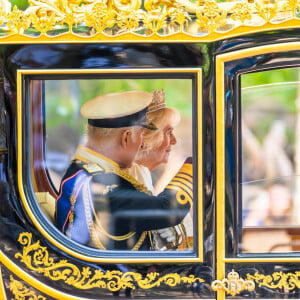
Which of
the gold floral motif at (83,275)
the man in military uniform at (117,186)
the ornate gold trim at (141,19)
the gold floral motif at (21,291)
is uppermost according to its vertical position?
the ornate gold trim at (141,19)

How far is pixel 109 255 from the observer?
2764mm

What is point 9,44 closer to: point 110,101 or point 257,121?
point 110,101

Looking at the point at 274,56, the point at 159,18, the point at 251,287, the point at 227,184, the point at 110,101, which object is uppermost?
the point at 159,18

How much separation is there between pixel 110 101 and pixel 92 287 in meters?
0.83

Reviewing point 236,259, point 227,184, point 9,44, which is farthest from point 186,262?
point 9,44

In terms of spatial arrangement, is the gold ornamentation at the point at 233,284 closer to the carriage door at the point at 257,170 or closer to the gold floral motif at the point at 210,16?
the carriage door at the point at 257,170

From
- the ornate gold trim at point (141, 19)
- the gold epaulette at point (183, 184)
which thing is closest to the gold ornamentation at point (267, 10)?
the ornate gold trim at point (141, 19)

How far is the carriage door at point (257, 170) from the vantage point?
8.91 ft

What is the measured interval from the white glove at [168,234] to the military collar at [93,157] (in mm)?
350

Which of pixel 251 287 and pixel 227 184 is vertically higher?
pixel 227 184

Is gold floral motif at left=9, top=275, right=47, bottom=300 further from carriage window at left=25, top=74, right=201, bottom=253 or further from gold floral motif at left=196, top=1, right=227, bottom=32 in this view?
gold floral motif at left=196, top=1, right=227, bottom=32

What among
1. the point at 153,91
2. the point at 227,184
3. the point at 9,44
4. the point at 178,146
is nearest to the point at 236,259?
the point at 227,184

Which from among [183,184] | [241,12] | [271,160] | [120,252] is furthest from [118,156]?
[241,12]

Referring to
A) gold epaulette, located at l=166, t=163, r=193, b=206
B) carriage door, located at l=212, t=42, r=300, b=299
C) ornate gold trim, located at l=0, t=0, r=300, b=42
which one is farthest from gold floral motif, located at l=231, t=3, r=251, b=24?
gold epaulette, located at l=166, t=163, r=193, b=206
